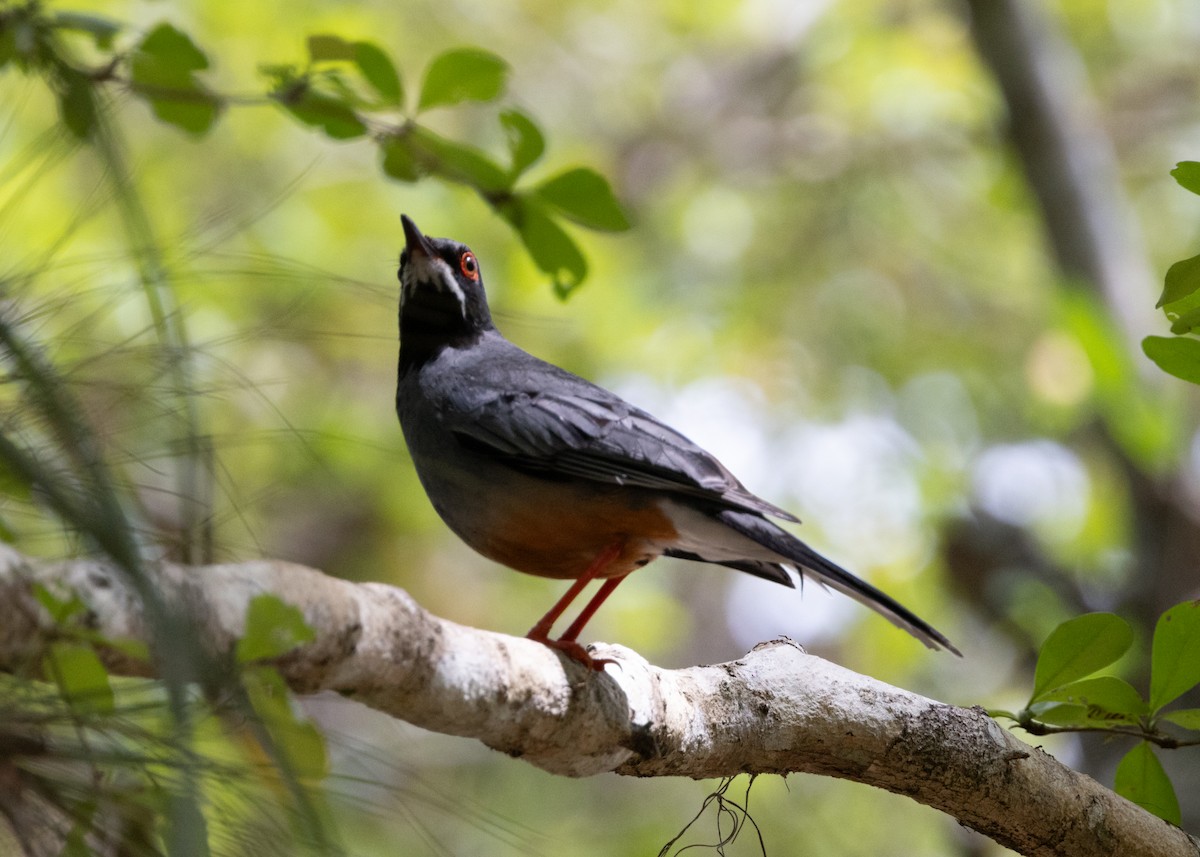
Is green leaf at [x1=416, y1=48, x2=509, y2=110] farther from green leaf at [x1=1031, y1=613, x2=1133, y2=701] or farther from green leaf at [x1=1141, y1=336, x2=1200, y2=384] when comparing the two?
green leaf at [x1=1031, y1=613, x2=1133, y2=701]

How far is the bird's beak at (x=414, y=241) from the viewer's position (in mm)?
4512

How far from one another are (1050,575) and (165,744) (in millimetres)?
7921

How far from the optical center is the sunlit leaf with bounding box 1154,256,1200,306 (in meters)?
2.10

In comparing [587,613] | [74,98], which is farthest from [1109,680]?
[74,98]

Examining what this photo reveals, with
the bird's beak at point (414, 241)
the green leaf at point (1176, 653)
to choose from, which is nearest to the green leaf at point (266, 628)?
Result: the green leaf at point (1176, 653)

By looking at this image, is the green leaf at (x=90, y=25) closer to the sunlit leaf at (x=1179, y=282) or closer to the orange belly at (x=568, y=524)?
the orange belly at (x=568, y=524)

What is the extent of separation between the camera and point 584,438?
4.02m

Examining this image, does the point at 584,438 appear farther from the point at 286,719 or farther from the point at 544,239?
the point at 286,719

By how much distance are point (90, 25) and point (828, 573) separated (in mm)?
2648

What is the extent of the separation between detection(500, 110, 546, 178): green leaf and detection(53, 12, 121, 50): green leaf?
1050 mm

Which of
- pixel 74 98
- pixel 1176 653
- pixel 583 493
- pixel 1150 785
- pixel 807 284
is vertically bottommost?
pixel 1150 785

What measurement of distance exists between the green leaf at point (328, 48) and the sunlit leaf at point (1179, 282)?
7.00 feet

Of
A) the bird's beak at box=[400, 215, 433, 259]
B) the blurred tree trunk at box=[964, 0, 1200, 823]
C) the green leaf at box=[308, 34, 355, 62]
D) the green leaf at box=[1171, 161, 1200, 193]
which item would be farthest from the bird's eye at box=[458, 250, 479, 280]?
the blurred tree trunk at box=[964, 0, 1200, 823]

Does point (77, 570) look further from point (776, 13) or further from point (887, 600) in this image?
point (776, 13)
